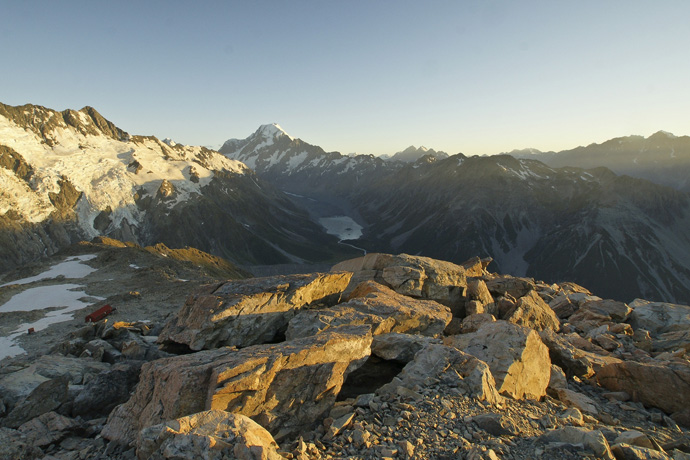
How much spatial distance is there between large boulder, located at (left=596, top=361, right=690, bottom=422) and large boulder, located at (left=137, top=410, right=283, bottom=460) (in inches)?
544

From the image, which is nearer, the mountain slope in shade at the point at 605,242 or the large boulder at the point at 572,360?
the large boulder at the point at 572,360

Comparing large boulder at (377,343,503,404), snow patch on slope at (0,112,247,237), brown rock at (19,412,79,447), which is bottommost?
brown rock at (19,412,79,447)

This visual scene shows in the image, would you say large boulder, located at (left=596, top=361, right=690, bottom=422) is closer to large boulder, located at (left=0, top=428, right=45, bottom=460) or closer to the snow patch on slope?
large boulder, located at (left=0, top=428, right=45, bottom=460)

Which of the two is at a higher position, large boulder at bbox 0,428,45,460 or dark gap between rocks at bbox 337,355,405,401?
dark gap between rocks at bbox 337,355,405,401

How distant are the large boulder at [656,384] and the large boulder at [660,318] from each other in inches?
424

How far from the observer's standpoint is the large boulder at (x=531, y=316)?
778 inches

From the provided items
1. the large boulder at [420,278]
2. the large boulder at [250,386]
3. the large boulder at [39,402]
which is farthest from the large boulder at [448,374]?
the large boulder at [39,402]

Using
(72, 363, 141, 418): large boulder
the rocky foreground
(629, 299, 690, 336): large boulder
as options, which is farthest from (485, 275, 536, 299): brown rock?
(72, 363, 141, 418): large boulder

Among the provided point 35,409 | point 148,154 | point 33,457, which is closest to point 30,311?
point 35,409

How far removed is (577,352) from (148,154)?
729 ft

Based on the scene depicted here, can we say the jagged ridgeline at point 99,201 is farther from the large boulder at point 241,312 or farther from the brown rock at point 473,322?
the brown rock at point 473,322

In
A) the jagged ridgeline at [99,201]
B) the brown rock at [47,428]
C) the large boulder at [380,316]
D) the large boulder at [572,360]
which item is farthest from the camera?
the jagged ridgeline at [99,201]

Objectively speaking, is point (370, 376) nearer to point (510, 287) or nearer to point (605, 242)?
point (510, 287)

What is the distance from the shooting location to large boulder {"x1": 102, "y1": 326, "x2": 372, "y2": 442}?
368 inches
